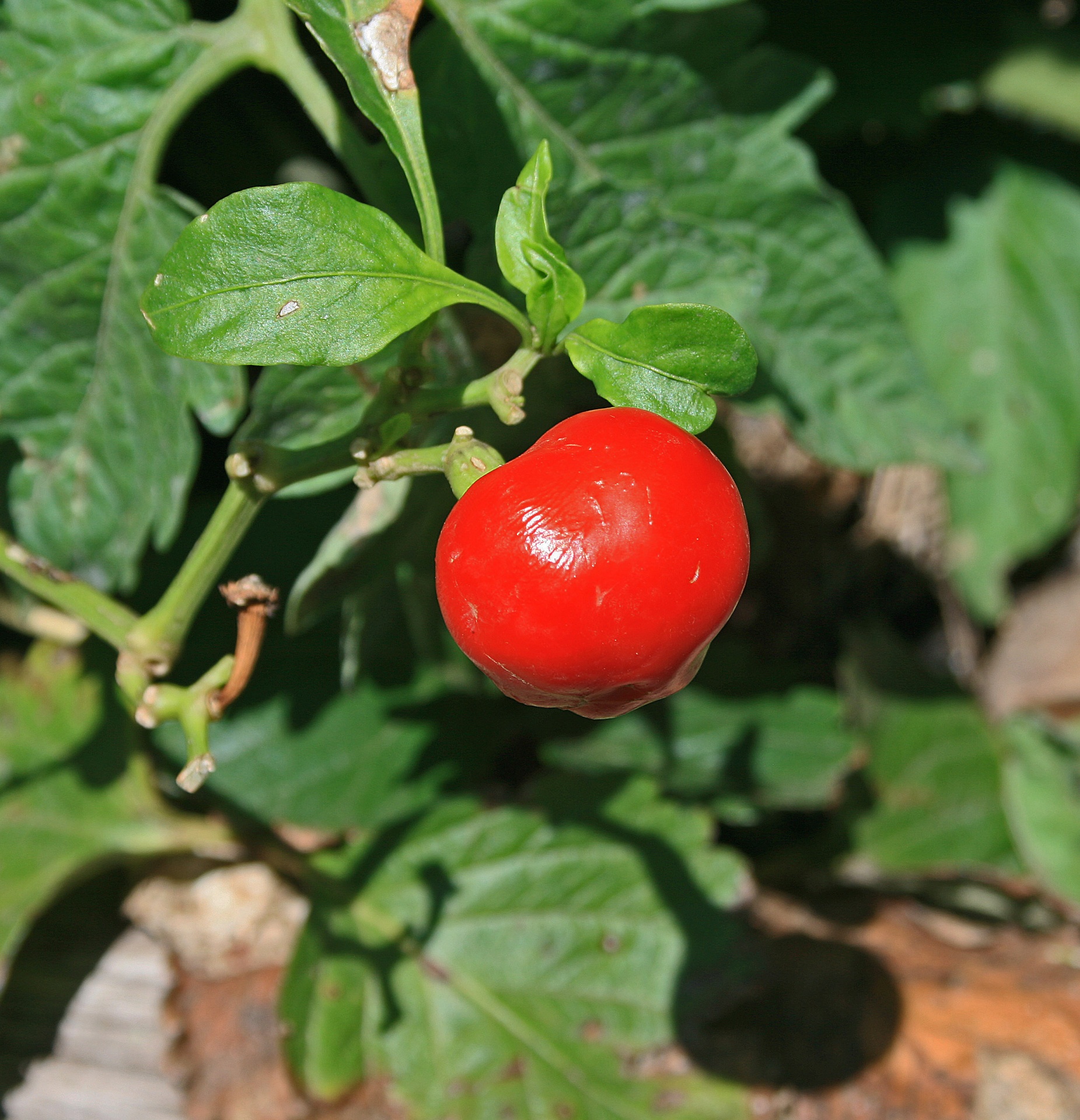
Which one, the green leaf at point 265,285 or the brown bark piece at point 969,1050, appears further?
the brown bark piece at point 969,1050

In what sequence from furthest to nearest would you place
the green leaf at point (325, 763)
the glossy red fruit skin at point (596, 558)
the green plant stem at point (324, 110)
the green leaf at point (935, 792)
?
the green leaf at point (935, 792), the green leaf at point (325, 763), the green plant stem at point (324, 110), the glossy red fruit skin at point (596, 558)

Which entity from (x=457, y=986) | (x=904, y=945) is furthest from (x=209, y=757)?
(x=904, y=945)

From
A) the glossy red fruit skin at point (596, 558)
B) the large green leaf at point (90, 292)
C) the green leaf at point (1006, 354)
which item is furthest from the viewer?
the green leaf at point (1006, 354)

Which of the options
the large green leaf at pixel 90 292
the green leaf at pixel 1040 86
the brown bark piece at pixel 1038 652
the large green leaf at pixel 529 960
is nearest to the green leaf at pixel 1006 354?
the green leaf at pixel 1040 86

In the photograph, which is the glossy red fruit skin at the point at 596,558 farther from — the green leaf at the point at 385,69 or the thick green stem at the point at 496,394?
the green leaf at the point at 385,69

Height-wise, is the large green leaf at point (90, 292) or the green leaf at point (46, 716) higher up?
the large green leaf at point (90, 292)

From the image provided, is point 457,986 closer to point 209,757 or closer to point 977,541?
point 209,757

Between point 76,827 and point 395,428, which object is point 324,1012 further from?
point 395,428
